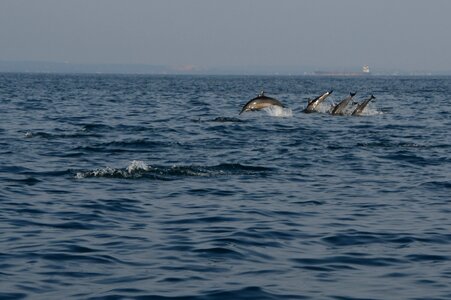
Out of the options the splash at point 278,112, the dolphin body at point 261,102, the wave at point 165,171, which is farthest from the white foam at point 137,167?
the splash at point 278,112

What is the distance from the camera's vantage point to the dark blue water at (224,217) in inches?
421

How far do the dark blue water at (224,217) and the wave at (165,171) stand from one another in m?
0.04

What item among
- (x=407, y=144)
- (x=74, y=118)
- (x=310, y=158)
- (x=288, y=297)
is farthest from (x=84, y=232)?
(x=74, y=118)

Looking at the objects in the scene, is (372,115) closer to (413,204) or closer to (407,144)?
(407,144)

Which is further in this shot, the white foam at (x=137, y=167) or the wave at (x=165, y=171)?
the white foam at (x=137, y=167)

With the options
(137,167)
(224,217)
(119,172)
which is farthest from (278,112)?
(224,217)

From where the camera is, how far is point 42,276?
10836 mm

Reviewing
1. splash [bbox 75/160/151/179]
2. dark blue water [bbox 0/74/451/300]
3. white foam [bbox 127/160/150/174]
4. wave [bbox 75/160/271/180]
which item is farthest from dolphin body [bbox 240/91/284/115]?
splash [bbox 75/160/151/179]

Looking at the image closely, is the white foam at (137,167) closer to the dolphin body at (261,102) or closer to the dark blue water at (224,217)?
the dark blue water at (224,217)

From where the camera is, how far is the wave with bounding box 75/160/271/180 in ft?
64.2

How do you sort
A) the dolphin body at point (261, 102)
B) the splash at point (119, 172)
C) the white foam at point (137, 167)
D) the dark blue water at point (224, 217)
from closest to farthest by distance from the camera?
the dark blue water at point (224, 217) < the splash at point (119, 172) < the white foam at point (137, 167) < the dolphin body at point (261, 102)

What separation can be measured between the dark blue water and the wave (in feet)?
0.14

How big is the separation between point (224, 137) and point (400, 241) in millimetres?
16990

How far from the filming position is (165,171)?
66.3 ft
